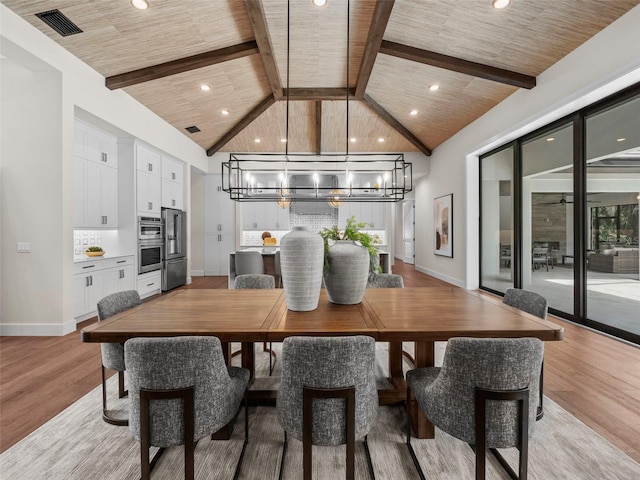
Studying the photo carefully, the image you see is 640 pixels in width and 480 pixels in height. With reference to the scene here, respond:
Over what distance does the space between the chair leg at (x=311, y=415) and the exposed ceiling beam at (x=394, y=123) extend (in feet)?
18.8

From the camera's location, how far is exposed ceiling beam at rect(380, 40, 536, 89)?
14.0 feet

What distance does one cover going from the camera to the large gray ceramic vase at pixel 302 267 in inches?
65.1

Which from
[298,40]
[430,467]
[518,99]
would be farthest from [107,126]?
[518,99]

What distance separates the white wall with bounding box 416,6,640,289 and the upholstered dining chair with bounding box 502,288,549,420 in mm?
2536

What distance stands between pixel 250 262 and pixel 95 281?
210cm

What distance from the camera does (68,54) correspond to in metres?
3.73

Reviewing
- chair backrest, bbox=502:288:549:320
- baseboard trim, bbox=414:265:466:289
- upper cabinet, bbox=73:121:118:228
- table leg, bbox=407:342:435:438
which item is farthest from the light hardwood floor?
baseboard trim, bbox=414:265:466:289

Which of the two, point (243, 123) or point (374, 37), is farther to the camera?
point (243, 123)

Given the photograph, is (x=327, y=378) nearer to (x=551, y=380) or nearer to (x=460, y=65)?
(x=551, y=380)

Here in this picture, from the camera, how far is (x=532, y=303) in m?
1.95

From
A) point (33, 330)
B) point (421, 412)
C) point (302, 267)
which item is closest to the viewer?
point (302, 267)

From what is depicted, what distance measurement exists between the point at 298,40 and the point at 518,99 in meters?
3.22

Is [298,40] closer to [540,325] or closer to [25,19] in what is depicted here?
[25,19]

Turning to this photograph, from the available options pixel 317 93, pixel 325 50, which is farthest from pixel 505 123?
pixel 317 93
